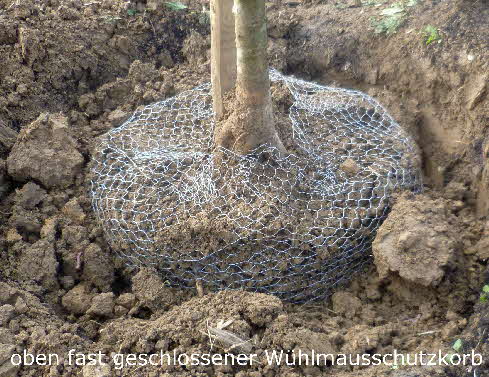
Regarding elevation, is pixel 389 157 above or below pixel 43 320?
above

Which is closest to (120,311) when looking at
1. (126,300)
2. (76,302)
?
(126,300)

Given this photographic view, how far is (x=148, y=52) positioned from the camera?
3.93m

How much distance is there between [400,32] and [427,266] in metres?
1.69

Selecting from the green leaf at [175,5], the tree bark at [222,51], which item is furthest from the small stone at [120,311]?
the green leaf at [175,5]

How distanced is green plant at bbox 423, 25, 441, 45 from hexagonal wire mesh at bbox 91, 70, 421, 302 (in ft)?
1.99

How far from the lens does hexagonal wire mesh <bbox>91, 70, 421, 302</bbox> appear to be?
9.38 ft

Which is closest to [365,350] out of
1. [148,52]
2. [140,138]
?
[140,138]

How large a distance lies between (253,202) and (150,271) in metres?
0.62

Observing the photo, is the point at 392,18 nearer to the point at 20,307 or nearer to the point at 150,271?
the point at 150,271

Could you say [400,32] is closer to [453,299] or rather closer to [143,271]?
[453,299]

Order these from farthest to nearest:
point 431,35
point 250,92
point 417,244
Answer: point 431,35 → point 250,92 → point 417,244

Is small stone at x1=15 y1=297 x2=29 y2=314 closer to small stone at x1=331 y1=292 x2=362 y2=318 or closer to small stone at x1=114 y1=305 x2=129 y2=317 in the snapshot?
small stone at x1=114 y1=305 x2=129 y2=317

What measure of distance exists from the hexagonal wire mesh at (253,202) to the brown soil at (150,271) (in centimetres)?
12

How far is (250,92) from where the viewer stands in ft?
9.32
